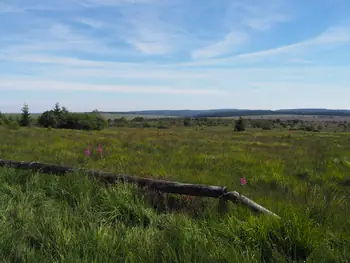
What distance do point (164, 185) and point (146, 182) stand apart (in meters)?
0.37

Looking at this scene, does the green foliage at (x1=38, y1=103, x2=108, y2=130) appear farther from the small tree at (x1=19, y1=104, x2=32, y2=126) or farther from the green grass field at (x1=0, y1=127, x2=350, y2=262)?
the green grass field at (x1=0, y1=127, x2=350, y2=262)

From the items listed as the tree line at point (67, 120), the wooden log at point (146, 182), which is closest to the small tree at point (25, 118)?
the tree line at point (67, 120)

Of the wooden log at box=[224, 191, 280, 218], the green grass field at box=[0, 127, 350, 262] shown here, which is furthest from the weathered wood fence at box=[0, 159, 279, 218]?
the green grass field at box=[0, 127, 350, 262]

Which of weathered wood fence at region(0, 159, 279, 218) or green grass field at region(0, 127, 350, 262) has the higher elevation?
weathered wood fence at region(0, 159, 279, 218)

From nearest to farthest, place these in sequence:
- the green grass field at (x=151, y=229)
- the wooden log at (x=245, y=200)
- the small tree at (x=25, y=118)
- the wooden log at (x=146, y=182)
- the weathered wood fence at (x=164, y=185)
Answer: the green grass field at (x=151, y=229) → the wooden log at (x=245, y=200) → the weathered wood fence at (x=164, y=185) → the wooden log at (x=146, y=182) → the small tree at (x=25, y=118)

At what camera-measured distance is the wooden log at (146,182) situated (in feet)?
15.7

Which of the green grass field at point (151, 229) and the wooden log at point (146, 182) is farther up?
the wooden log at point (146, 182)

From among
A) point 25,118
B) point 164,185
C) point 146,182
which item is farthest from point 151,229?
point 25,118

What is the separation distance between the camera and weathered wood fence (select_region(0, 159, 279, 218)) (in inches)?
172

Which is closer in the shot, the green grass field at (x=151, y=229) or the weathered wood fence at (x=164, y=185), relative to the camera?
the green grass field at (x=151, y=229)

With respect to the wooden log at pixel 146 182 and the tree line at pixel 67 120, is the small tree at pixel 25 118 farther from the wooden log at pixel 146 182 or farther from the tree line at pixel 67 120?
the wooden log at pixel 146 182

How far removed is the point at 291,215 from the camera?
373 cm

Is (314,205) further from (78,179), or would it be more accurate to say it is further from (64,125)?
(64,125)

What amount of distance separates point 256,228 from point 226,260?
682 millimetres
